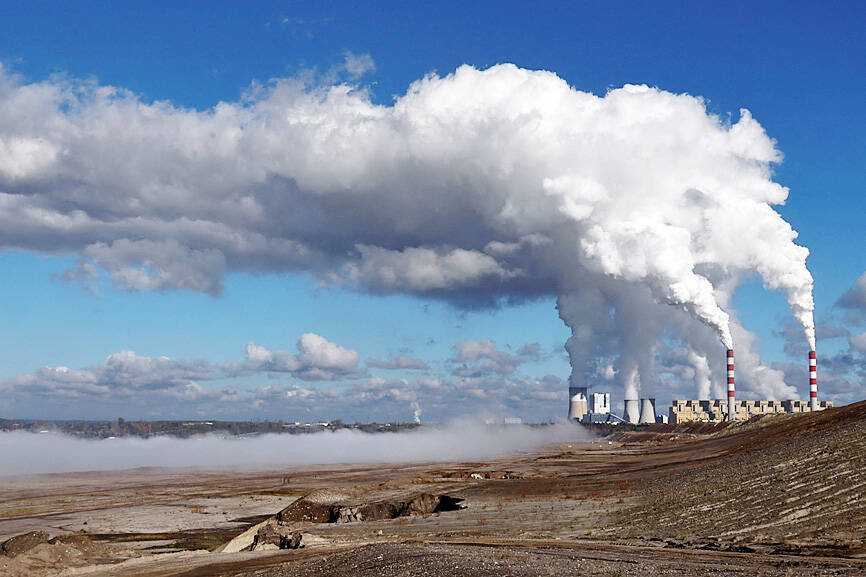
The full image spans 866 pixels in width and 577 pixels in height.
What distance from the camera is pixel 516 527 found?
62.1 meters

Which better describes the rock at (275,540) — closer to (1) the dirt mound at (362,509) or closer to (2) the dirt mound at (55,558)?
(2) the dirt mound at (55,558)

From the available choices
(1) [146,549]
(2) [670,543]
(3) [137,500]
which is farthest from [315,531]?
(3) [137,500]

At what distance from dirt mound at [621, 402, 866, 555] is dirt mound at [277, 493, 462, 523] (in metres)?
21.7

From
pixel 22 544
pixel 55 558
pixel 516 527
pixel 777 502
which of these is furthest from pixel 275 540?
pixel 777 502

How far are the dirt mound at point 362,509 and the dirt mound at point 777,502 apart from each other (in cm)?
2172

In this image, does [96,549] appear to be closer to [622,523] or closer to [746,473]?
[622,523]

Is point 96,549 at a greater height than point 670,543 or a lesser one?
lesser

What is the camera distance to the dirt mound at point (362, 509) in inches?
3091

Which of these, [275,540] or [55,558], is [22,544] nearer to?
[55,558]

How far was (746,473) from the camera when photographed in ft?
220

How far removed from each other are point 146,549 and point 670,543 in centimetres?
4213

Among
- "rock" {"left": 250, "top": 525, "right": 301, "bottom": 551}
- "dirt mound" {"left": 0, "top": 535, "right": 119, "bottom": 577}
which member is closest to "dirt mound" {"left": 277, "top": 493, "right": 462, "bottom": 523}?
"rock" {"left": 250, "top": 525, "right": 301, "bottom": 551}

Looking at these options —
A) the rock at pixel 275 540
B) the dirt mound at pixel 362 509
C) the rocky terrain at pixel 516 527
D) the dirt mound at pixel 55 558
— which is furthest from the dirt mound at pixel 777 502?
the dirt mound at pixel 55 558

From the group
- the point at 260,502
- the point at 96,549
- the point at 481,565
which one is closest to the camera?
the point at 481,565
